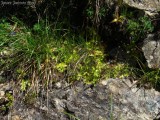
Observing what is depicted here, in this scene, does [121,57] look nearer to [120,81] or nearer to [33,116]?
[120,81]

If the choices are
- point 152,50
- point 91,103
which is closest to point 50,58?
point 91,103

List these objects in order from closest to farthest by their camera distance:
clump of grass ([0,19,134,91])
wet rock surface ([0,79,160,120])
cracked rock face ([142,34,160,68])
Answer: wet rock surface ([0,79,160,120]) → cracked rock face ([142,34,160,68]) → clump of grass ([0,19,134,91])

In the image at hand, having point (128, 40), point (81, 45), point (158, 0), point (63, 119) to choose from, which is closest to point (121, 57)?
point (128, 40)

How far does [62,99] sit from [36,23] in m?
1.11

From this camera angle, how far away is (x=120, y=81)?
3.72 meters

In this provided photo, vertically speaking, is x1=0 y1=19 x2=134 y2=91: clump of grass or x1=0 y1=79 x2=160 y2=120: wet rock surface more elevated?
x1=0 y1=19 x2=134 y2=91: clump of grass

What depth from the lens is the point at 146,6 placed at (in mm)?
3705

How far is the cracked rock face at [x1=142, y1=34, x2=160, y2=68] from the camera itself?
360 centimetres

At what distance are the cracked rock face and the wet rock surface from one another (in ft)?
0.98

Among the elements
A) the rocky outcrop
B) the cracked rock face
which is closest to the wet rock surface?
the cracked rock face

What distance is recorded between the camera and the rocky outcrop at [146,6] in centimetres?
369

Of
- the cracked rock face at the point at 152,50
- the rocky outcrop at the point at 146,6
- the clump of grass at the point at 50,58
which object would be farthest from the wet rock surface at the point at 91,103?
the rocky outcrop at the point at 146,6

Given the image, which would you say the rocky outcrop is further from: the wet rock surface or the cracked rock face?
the wet rock surface

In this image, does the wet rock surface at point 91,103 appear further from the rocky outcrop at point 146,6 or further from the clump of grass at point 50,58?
the rocky outcrop at point 146,6
